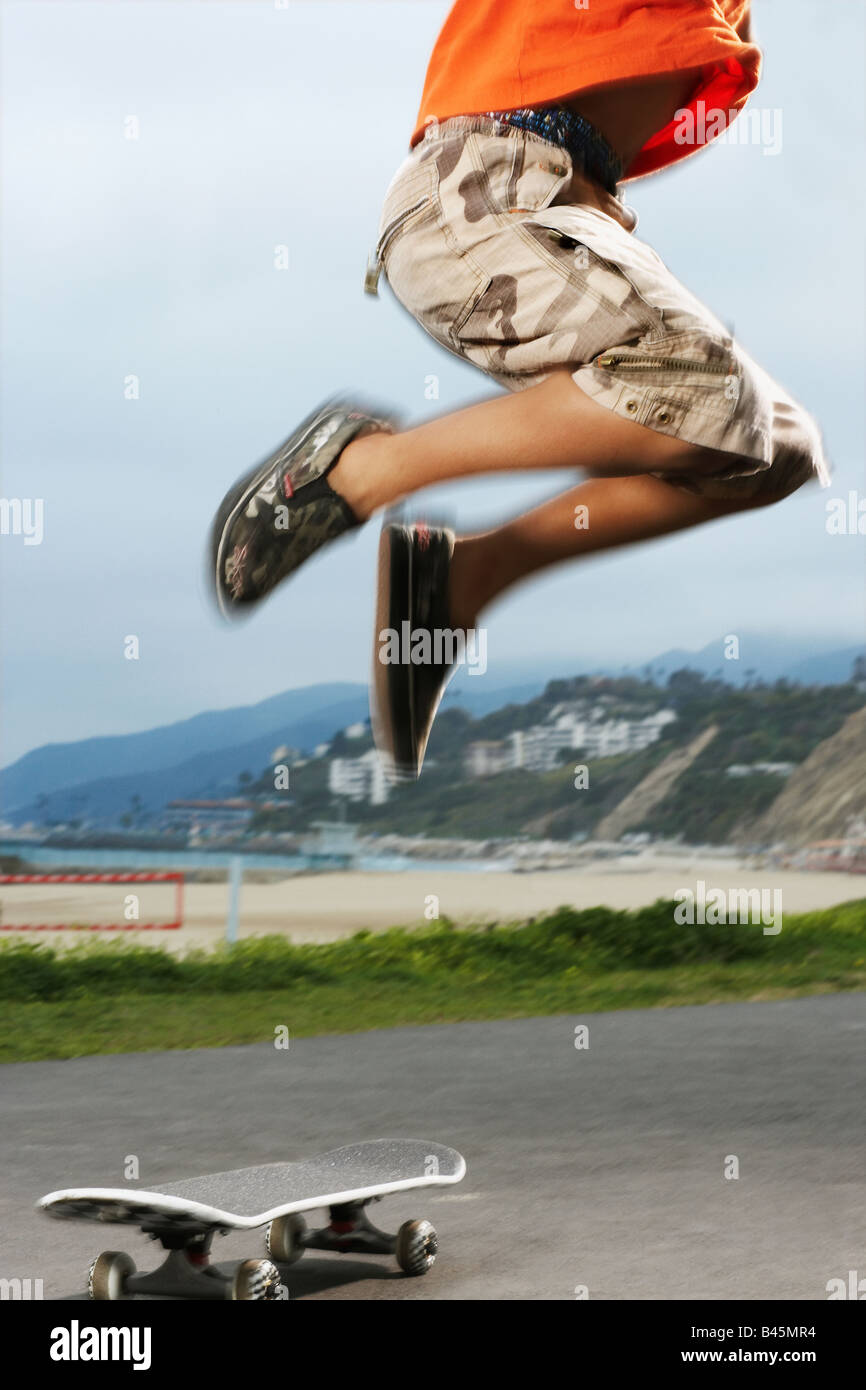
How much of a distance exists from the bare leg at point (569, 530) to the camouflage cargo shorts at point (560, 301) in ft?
0.23

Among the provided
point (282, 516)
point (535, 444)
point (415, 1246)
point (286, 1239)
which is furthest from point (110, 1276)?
point (535, 444)

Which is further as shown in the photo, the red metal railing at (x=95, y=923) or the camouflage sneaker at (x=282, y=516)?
Answer: the red metal railing at (x=95, y=923)

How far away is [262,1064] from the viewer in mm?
6184

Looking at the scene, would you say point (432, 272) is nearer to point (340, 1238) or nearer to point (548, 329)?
point (548, 329)

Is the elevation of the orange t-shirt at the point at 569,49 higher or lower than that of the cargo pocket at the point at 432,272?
higher

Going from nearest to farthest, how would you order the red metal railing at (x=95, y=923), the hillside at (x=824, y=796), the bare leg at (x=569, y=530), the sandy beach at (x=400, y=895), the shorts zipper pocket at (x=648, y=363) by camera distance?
1. the shorts zipper pocket at (x=648, y=363)
2. the bare leg at (x=569, y=530)
3. the red metal railing at (x=95, y=923)
4. the sandy beach at (x=400, y=895)
5. the hillside at (x=824, y=796)

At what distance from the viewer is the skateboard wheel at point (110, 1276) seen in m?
2.93

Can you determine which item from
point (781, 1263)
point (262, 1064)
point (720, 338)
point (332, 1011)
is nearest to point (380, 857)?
point (332, 1011)

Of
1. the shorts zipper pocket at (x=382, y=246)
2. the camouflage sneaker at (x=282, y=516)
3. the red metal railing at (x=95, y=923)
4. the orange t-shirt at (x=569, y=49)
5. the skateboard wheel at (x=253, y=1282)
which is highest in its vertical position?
the orange t-shirt at (x=569, y=49)

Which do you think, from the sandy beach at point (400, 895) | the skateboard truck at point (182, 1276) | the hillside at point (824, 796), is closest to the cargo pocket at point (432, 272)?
the skateboard truck at point (182, 1276)

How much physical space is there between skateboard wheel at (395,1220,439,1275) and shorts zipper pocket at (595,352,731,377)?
2100mm

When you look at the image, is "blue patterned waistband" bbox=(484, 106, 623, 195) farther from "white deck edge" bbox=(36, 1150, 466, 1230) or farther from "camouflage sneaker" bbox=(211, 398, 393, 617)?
"white deck edge" bbox=(36, 1150, 466, 1230)

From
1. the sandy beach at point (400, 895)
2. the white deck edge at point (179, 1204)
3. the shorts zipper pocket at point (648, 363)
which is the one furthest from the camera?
the sandy beach at point (400, 895)

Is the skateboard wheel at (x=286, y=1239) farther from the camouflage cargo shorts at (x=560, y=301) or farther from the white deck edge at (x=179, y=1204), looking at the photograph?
the camouflage cargo shorts at (x=560, y=301)
